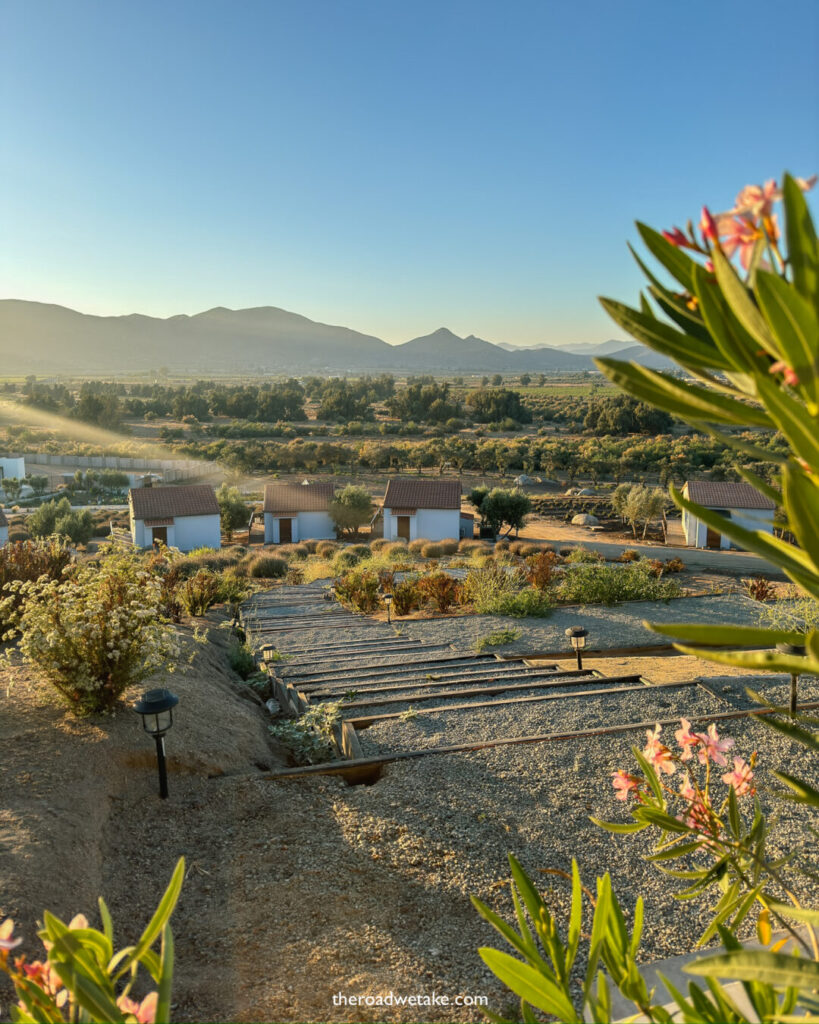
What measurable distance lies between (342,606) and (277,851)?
9611 mm

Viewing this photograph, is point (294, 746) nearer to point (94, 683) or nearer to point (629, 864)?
point (94, 683)

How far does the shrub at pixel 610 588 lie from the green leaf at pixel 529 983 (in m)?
11.6

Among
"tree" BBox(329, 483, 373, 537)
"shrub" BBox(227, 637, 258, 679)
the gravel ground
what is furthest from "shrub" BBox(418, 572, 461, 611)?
"tree" BBox(329, 483, 373, 537)

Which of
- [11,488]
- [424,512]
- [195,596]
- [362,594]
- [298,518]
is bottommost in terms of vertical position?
[298,518]

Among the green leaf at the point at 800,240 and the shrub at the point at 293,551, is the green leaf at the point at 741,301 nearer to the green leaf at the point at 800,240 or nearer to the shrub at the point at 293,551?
the green leaf at the point at 800,240

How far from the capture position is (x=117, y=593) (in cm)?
532

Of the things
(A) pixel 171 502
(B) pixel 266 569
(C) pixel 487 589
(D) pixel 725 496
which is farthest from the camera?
(A) pixel 171 502

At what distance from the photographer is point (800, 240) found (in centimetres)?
97

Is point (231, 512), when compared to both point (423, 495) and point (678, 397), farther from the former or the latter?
point (678, 397)

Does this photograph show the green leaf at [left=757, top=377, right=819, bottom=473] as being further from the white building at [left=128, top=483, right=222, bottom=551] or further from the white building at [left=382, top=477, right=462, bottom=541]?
the white building at [left=128, top=483, right=222, bottom=551]

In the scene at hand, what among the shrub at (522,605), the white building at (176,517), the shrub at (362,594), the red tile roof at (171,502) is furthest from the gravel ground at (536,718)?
the red tile roof at (171,502)

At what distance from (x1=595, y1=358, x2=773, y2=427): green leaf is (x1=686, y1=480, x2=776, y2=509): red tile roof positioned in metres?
24.8

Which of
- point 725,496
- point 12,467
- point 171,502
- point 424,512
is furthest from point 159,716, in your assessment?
point 12,467

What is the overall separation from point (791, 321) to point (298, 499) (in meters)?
29.6
